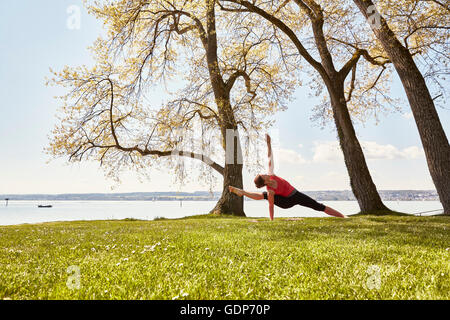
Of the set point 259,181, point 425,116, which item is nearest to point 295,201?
point 259,181

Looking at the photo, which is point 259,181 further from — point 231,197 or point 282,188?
point 231,197

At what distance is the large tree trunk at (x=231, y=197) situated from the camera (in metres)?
18.7

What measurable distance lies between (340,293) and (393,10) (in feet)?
49.9

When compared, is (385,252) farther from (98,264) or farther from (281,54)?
(281,54)

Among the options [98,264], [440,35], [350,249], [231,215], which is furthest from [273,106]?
[98,264]

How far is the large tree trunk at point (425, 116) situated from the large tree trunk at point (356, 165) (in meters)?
3.20

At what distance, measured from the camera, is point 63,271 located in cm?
412

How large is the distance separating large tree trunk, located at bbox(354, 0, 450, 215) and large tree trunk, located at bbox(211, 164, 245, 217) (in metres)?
10.3

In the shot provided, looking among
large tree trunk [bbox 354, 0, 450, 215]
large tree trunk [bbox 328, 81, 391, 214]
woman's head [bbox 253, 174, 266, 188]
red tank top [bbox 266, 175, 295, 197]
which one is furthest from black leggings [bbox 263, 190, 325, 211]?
large tree trunk [bbox 328, 81, 391, 214]

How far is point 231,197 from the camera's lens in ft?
61.6

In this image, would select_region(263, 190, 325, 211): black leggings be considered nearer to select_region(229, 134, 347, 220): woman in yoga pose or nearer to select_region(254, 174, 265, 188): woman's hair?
select_region(229, 134, 347, 220): woman in yoga pose

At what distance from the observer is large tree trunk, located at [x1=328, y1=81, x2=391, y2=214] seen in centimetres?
1582

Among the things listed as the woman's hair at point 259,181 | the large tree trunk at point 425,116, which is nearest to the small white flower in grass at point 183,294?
the woman's hair at point 259,181

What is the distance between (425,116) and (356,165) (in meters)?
4.13
